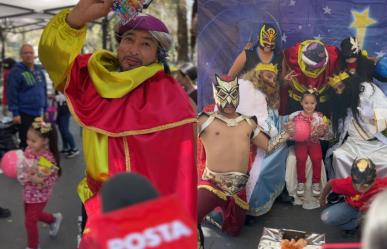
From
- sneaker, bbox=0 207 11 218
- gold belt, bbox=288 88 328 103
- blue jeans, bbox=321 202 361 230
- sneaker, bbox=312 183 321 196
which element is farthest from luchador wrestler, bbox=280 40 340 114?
sneaker, bbox=0 207 11 218

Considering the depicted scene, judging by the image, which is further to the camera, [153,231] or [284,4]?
[284,4]

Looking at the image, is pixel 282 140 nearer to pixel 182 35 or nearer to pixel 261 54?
pixel 261 54

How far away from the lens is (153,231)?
0.96m

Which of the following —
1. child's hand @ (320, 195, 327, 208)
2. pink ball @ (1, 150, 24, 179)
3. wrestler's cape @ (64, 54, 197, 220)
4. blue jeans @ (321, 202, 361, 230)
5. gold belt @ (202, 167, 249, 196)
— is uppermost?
wrestler's cape @ (64, 54, 197, 220)

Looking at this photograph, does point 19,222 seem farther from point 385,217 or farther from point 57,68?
point 385,217

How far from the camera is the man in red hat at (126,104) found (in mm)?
1963

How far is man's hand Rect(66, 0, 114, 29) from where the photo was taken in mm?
1964

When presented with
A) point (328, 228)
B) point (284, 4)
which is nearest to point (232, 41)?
point (284, 4)

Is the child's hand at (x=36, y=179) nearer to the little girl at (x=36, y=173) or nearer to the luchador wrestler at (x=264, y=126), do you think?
the little girl at (x=36, y=173)

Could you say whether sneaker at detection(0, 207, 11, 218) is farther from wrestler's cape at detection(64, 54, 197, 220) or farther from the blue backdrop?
wrestler's cape at detection(64, 54, 197, 220)

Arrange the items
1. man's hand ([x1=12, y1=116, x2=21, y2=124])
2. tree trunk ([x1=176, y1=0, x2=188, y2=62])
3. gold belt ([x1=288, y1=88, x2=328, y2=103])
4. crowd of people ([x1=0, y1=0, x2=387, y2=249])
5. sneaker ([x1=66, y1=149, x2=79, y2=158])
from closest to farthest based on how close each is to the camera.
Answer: crowd of people ([x1=0, y1=0, x2=387, y2=249]) → gold belt ([x1=288, y1=88, x2=328, y2=103]) → man's hand ([x1=12, y1=116, x2=21, y2=124]) → sneaker ([x1=66, y1=149, x2=79, y2=158]) → tree trunk ([x1=176, y1=0, x2=188, y2=62])

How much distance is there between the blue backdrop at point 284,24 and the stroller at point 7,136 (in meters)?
3.36

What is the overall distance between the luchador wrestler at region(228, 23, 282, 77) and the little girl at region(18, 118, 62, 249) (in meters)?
1.48

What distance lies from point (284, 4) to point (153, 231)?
2823 millimetres
